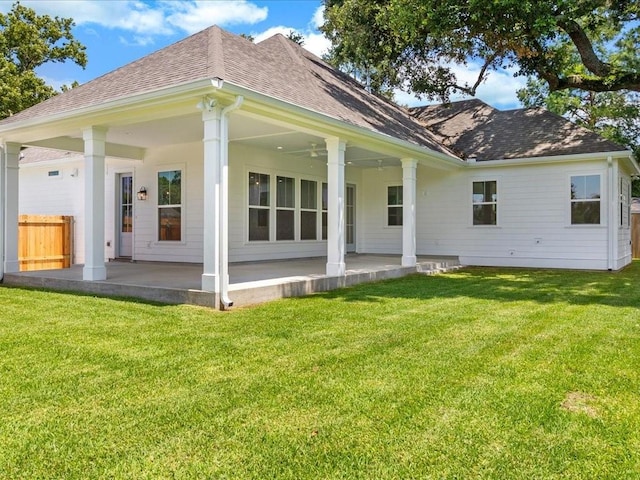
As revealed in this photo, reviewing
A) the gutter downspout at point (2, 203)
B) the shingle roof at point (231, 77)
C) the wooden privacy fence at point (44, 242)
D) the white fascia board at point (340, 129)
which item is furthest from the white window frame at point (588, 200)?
the gutter downspout at point (2, 203)

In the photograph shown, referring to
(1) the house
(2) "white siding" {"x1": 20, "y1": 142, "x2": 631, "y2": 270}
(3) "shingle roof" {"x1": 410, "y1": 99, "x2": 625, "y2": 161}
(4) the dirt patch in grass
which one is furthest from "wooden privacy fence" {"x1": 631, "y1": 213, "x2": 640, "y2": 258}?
(4) the dirt patch in grass

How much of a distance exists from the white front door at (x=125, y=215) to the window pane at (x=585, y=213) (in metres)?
10.9

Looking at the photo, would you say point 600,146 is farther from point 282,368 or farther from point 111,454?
point 111,454

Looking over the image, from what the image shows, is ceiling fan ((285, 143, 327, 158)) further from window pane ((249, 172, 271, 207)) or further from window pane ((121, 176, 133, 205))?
window pane ((121, 176, 133, 205))

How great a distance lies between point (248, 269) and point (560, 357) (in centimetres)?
645

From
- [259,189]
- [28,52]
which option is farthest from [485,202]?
[28,52]

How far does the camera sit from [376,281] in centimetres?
963

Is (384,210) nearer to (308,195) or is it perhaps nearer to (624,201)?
(308,195)

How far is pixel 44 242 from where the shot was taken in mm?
10648

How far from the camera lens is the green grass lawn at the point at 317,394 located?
7.92ft

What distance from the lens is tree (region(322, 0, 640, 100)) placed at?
408 inches

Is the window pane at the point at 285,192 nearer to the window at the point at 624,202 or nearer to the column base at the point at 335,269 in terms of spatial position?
the column base at the point at 335,269

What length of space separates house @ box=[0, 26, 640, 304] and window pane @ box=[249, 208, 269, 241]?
1.2 inches

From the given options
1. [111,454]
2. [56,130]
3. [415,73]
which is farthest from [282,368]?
[415,73]
